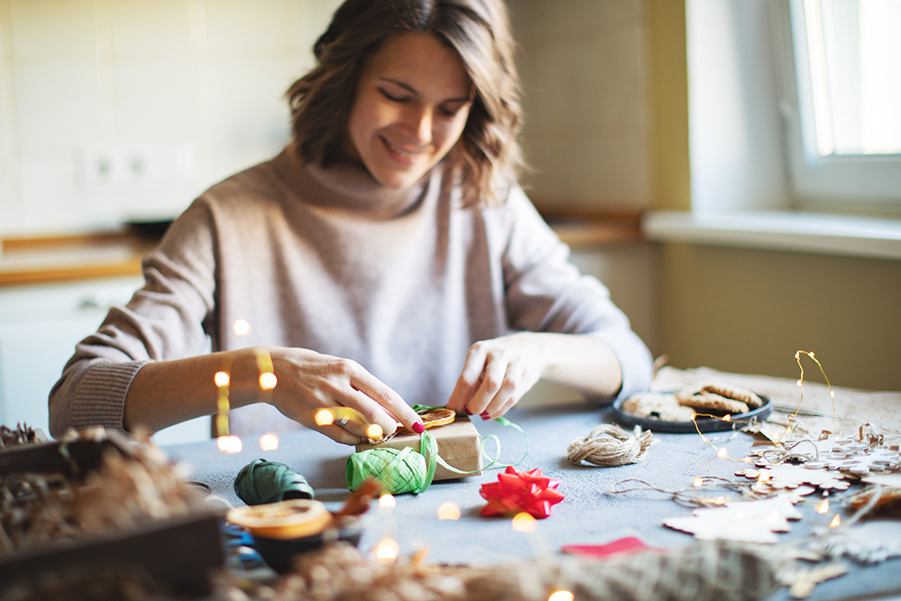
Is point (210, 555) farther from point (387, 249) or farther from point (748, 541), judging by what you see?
point (387, 249)

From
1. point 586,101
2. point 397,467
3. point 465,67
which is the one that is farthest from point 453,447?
point 586,101

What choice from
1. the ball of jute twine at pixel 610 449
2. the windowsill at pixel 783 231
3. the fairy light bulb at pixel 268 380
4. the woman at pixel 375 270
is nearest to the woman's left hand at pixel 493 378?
the woman at pixel 375 270

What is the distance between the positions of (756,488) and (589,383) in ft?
1.24

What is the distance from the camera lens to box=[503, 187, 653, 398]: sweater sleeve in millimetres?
1160

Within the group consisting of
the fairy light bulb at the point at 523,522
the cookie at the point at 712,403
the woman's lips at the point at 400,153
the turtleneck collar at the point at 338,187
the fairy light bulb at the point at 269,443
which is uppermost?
the woman's lips at the point at 400,153

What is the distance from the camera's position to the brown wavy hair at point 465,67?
3.64ft

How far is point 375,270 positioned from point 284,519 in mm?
760

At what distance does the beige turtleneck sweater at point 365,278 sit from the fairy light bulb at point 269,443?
0.21 m

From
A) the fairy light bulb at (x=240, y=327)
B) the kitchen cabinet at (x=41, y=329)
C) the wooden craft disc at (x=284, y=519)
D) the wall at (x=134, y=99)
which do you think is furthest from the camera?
the wall at (x=134, y=99)

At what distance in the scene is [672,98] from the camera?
1.88 metres

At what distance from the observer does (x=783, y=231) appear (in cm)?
150

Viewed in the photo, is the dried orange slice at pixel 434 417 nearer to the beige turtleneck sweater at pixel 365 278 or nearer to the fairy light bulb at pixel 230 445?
the fairy light bulb at pixel 230 445

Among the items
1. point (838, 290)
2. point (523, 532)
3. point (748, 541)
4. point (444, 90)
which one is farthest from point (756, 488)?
point (838, 290)

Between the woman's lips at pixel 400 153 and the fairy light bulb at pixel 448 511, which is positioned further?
the woman's lips at pixel 400 153
